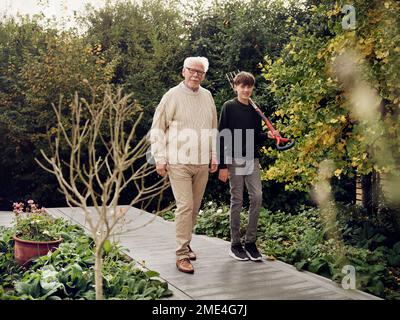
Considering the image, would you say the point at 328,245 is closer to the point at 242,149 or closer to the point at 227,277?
the point at 242,149

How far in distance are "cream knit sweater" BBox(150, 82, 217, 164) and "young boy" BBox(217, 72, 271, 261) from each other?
0.28 meters

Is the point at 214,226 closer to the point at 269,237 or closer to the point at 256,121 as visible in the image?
the point at 269,237

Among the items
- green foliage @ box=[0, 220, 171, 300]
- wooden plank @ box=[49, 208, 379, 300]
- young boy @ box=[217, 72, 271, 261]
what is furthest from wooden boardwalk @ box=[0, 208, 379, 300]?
young boy @ box=[217, 72, 271, 261]

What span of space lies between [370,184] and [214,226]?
2.20 meters

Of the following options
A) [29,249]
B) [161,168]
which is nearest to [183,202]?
[161,168]

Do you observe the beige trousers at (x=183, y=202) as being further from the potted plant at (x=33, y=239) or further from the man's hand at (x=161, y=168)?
the potted plant at (x=33, y=239)

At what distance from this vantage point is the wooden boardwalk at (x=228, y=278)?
12.5 feet

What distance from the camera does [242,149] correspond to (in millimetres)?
4887

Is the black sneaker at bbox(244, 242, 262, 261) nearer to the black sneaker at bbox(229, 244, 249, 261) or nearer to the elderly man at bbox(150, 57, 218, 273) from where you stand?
the black sneaker at bbox(229, 244, 249, 261)

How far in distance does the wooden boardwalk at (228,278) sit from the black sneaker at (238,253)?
53mm

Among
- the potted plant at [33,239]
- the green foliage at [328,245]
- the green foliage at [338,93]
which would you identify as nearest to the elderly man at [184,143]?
the green foliage at [328,245]
